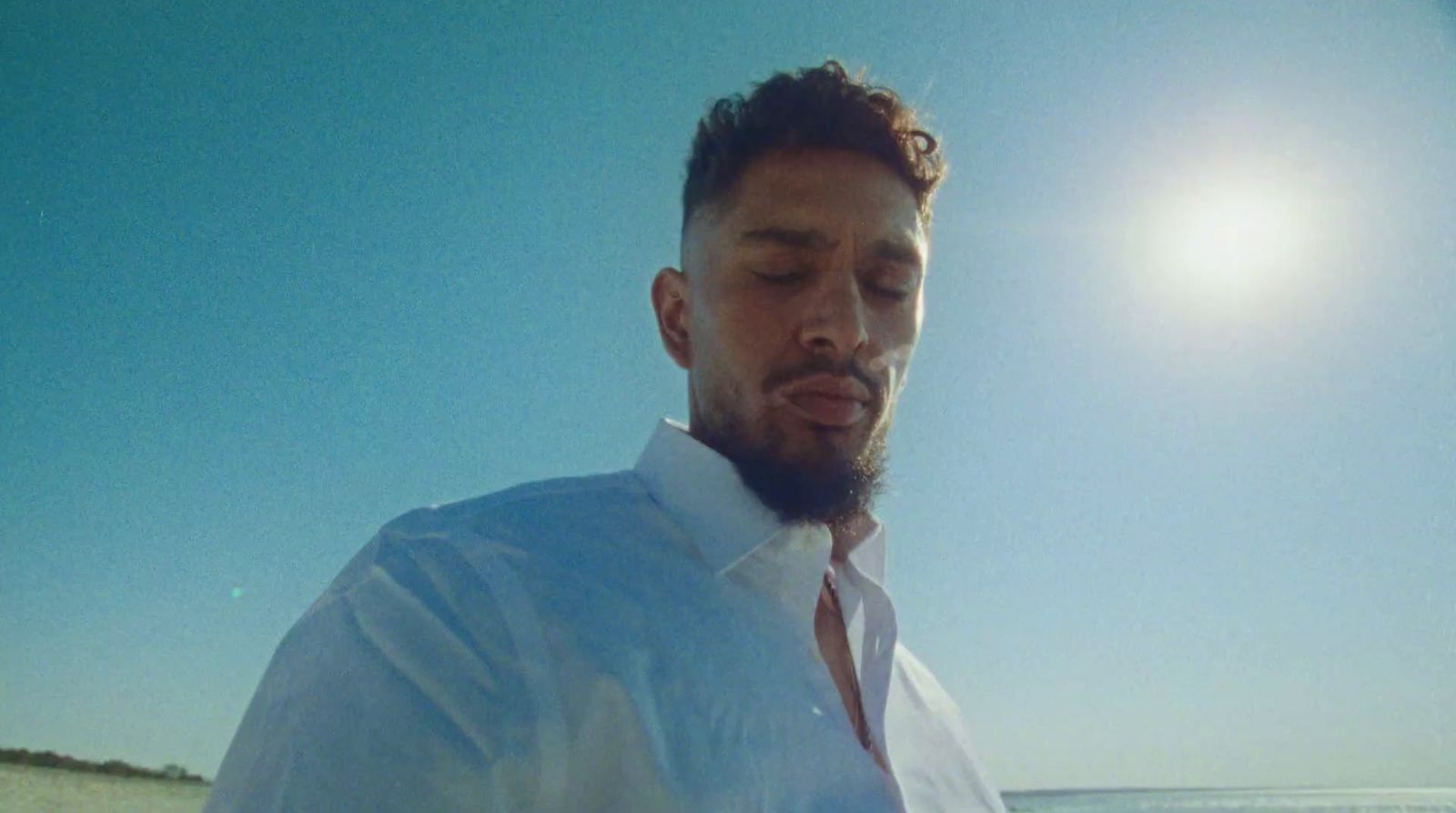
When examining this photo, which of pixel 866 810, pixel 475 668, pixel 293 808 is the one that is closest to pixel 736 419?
pixel 866 810

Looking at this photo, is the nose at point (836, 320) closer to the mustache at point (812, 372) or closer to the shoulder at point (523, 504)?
the mustache at point (812, 372)

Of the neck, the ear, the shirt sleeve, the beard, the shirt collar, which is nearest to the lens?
the shirt sleeve

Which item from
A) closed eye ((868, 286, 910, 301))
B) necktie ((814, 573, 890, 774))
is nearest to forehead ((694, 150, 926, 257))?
closed eye ((868, 286, 910, 301))

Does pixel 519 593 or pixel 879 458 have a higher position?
pixel 879 458

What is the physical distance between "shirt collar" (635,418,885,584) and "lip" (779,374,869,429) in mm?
191

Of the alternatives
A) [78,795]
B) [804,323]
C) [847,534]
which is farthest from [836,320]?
[78,795]

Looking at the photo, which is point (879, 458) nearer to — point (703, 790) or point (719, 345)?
point (719, 345)

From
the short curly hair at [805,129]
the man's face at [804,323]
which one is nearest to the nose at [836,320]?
the man's face at [804,323]

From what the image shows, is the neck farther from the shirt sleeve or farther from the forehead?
the shirt sleeve

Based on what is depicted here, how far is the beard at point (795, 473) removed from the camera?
4.85 ft

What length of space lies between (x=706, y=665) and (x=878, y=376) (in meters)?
0.79

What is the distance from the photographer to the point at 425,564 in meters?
0.91

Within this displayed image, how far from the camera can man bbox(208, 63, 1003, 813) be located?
29.7 inches

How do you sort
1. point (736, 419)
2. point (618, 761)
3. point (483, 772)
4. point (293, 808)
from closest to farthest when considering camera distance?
point (293, 808) → point (483, 772) → point (618, 761) → point (736, 419)
